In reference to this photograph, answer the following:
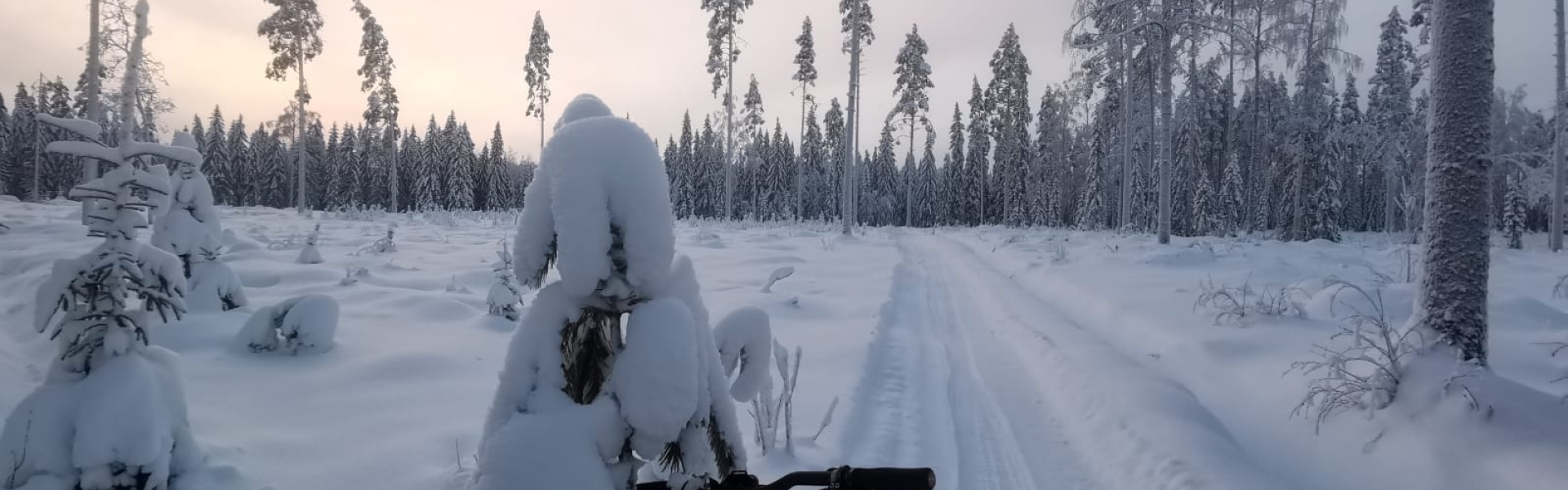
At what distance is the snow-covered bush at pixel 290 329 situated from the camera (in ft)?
15.3

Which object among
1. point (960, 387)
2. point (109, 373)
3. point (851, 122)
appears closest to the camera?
point (109, 373)

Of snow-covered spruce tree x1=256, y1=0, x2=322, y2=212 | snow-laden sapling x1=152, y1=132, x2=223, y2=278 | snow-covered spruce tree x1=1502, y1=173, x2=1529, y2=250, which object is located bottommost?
snow-laden sapling x1=152, y1=132, x2=223, y2=278

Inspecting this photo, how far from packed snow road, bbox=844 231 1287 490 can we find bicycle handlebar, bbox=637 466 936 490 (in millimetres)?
1978

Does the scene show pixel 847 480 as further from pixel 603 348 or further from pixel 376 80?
pixel 376 80

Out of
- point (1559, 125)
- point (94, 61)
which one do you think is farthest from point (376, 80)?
point (1559, 125)

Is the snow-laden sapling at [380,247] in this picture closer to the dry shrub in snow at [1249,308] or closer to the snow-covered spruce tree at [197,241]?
the snow-covered spruce tree at [197,241]

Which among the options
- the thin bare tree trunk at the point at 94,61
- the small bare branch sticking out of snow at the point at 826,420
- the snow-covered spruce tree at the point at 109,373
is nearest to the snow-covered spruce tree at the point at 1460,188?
the small bare branch sticking out of snow at the point at 826,420

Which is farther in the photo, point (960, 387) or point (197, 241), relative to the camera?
point (197, 241)

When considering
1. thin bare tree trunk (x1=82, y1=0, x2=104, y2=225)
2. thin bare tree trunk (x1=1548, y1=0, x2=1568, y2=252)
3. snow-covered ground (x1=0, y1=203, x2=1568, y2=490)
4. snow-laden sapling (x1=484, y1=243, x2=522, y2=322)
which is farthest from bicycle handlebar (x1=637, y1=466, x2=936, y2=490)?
thin bare tree trunk (x1=1548, y1=0, x2=1568, y2=252)

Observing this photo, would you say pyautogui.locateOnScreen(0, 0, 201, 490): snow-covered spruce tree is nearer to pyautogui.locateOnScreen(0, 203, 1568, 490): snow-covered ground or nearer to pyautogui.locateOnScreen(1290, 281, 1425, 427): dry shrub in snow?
pyautogui.locateOnScreen(0, 203, 1568, 490): snow-covered ground

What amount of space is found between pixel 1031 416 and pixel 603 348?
3868mm

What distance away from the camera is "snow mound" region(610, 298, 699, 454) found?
1.48 m

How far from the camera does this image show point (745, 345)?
6.48ft

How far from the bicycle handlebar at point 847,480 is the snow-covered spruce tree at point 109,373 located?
2.29m
